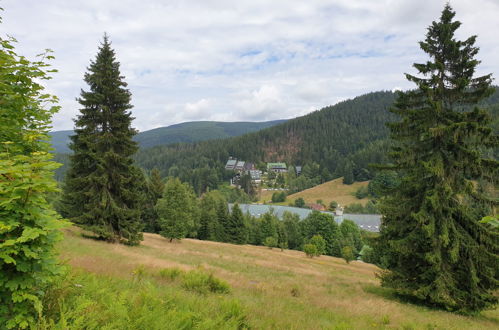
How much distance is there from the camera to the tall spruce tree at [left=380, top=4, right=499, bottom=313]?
40.9 feet

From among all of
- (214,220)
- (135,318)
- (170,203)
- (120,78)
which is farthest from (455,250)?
(214,220)

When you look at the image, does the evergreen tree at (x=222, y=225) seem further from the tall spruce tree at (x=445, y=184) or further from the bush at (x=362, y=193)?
the bush at (x=362, y=193)

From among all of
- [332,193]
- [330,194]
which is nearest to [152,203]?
[330,194]

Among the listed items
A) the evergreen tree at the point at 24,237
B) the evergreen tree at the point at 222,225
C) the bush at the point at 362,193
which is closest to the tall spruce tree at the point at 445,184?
the evergreen tree at the point at 24,237

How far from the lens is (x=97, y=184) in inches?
813

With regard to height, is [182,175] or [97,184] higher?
[97,184]

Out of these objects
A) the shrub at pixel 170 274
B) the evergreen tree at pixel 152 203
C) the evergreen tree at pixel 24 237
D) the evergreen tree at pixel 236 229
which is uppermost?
the evergreen tree at pixel 24 237

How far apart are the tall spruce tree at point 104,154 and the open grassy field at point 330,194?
4966 inches

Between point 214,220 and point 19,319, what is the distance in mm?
56205

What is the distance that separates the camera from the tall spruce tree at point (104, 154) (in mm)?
20188

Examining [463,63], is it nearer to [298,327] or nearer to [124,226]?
[298,327]

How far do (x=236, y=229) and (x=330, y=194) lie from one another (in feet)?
341

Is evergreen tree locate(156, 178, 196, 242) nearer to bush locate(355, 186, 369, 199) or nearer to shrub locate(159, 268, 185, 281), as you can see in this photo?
shrub locate(159, 268, 185, 281)

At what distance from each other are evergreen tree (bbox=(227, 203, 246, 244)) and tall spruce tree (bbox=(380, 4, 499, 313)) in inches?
1742
